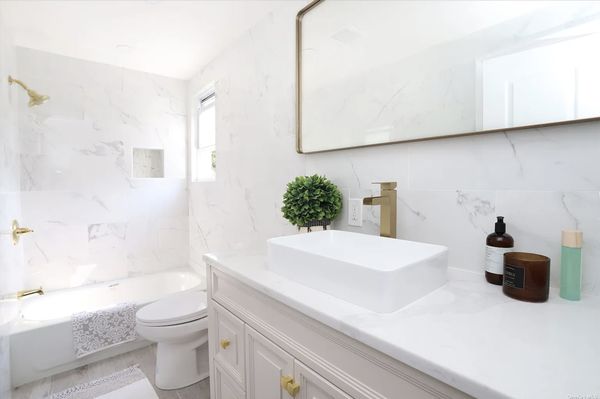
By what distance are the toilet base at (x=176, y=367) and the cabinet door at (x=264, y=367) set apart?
1110mm

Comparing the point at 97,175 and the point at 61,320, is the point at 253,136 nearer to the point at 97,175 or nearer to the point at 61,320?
the point at 97,175

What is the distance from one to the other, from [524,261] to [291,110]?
1334mm

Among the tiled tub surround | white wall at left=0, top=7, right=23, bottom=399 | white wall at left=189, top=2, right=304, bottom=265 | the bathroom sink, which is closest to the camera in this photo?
the bathroom sink

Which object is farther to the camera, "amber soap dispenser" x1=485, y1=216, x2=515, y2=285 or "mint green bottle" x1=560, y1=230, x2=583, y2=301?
"amber soap dispenser" x1=485, y1=216, x2=515, y2=285

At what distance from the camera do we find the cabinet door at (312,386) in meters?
0.70

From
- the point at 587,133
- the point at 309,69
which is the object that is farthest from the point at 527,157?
the point at 309,69

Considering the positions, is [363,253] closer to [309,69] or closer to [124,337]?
[309,69]

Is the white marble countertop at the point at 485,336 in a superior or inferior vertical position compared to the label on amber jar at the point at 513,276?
inferior

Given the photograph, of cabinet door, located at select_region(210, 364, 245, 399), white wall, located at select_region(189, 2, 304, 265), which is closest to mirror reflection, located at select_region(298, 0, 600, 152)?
white wall, located at select_region(189, 2, 304, 265)

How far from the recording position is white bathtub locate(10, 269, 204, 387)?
1.90m

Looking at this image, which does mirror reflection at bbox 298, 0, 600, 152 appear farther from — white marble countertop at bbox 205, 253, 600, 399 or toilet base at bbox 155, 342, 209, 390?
toilet base at bbox 155, 342, 209, 390

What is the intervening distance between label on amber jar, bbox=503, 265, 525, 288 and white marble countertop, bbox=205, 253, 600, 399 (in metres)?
0.04

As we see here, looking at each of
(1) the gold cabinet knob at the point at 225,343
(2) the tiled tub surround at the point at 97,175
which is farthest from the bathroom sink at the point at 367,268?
(2) the tiled tub surround at the point at 97,175

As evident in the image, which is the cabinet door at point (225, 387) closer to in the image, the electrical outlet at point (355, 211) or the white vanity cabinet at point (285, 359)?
the white vanity cabinet at point (285, 359)
